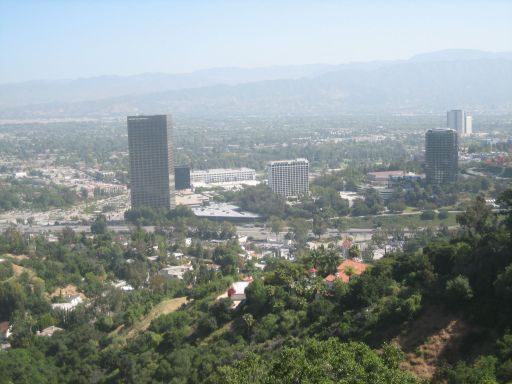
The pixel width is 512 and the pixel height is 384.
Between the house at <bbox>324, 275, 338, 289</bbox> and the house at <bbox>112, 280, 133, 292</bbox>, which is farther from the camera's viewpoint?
the house at <bbox>112, 280, 133, 292</bbox>

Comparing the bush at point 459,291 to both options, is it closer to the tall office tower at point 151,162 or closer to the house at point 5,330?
the house at point 5,330

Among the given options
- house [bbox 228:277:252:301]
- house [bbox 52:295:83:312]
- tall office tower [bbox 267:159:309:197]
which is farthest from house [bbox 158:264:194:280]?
tall office tower [bbox 267:159:309:197]

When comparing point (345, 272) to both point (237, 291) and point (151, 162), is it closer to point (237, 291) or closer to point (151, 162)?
point (237, 291)

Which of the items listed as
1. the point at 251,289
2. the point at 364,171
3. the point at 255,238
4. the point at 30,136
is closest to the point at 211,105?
the point at 30,136

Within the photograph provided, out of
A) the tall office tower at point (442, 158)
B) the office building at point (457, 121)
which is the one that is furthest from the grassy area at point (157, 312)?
the office building at point (457, 121)

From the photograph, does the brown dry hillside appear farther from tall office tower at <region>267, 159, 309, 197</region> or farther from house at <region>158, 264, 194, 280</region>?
tall office tower at <region>267, 159, 309, 197</region>

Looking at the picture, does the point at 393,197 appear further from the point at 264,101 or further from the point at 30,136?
the point at 264,101

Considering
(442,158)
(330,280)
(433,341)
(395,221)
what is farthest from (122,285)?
(442,158)
